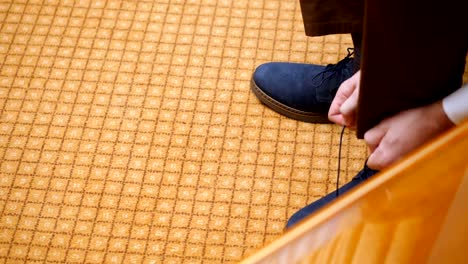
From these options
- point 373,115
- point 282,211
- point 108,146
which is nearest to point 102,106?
point 108,146

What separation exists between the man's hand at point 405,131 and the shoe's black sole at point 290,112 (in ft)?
1.79

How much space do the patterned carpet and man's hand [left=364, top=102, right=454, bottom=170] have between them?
0.41 m

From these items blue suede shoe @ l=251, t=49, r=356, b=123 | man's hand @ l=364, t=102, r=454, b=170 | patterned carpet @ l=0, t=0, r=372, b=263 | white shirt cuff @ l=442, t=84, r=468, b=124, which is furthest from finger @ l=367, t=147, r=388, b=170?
blue suede shoe @ l=251, t=49, r=356, b=123

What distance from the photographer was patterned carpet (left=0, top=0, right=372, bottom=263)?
124 cm

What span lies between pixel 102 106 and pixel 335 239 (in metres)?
0.95

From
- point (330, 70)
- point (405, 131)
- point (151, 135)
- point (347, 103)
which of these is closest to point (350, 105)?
point (347, 103)

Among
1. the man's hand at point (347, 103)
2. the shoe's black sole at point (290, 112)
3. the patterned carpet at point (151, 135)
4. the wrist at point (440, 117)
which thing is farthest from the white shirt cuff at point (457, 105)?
A: the shoe's black sole at point (290, 112)

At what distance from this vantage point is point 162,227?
4.08ft

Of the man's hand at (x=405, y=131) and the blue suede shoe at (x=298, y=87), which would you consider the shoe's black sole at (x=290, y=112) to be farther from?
the man's hand at (x=405, y=131)

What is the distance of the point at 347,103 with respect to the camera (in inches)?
34.6

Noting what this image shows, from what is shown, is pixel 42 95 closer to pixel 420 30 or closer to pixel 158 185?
pixel 158 185

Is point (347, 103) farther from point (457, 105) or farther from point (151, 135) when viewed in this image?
point (151, 135)

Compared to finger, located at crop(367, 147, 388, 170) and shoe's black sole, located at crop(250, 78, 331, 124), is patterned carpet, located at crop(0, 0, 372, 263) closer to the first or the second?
shoe's black sole, located at crop(250, 78, 331, 124)

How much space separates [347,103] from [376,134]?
0.10 metres
